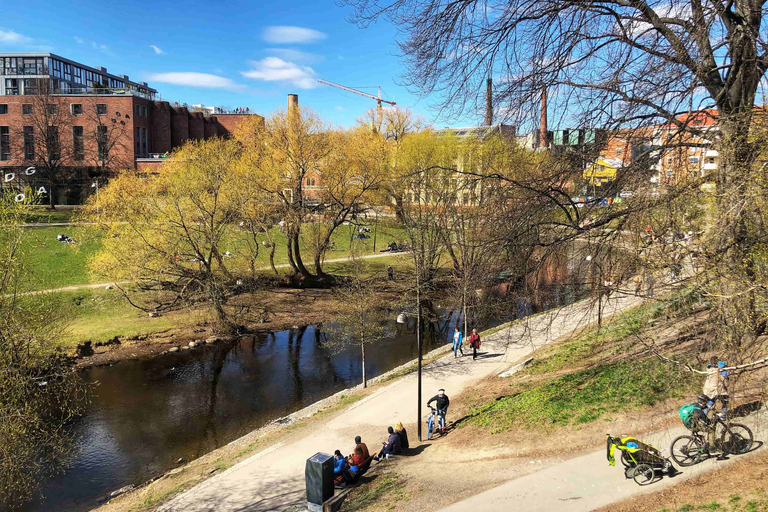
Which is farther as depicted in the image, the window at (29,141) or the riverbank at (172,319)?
the window at (29,141)

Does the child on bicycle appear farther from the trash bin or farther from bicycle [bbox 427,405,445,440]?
the trash bin

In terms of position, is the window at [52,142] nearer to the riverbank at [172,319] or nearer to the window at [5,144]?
the window at [5,144]

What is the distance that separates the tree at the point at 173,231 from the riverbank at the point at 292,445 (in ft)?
41.4

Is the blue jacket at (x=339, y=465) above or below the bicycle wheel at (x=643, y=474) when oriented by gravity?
below

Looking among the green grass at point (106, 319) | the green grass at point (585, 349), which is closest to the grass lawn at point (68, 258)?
the green grass at point (106, 319)

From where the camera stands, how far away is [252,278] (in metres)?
32.5

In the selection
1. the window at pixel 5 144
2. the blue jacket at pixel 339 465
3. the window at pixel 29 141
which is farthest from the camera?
the window at pixel 5 144

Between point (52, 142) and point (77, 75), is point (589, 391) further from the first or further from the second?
point (77, 75)

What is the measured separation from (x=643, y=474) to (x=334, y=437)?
8194 mm

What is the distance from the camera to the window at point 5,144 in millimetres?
61656

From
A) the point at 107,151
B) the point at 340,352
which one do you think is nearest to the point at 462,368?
the point at 340,352

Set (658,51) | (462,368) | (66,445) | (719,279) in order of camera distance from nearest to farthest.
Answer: (719,279) → (658,51) → (66,445) → (462,368)

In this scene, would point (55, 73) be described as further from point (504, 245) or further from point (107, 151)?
point (504, 245)

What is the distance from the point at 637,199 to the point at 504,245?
69.9 inches
